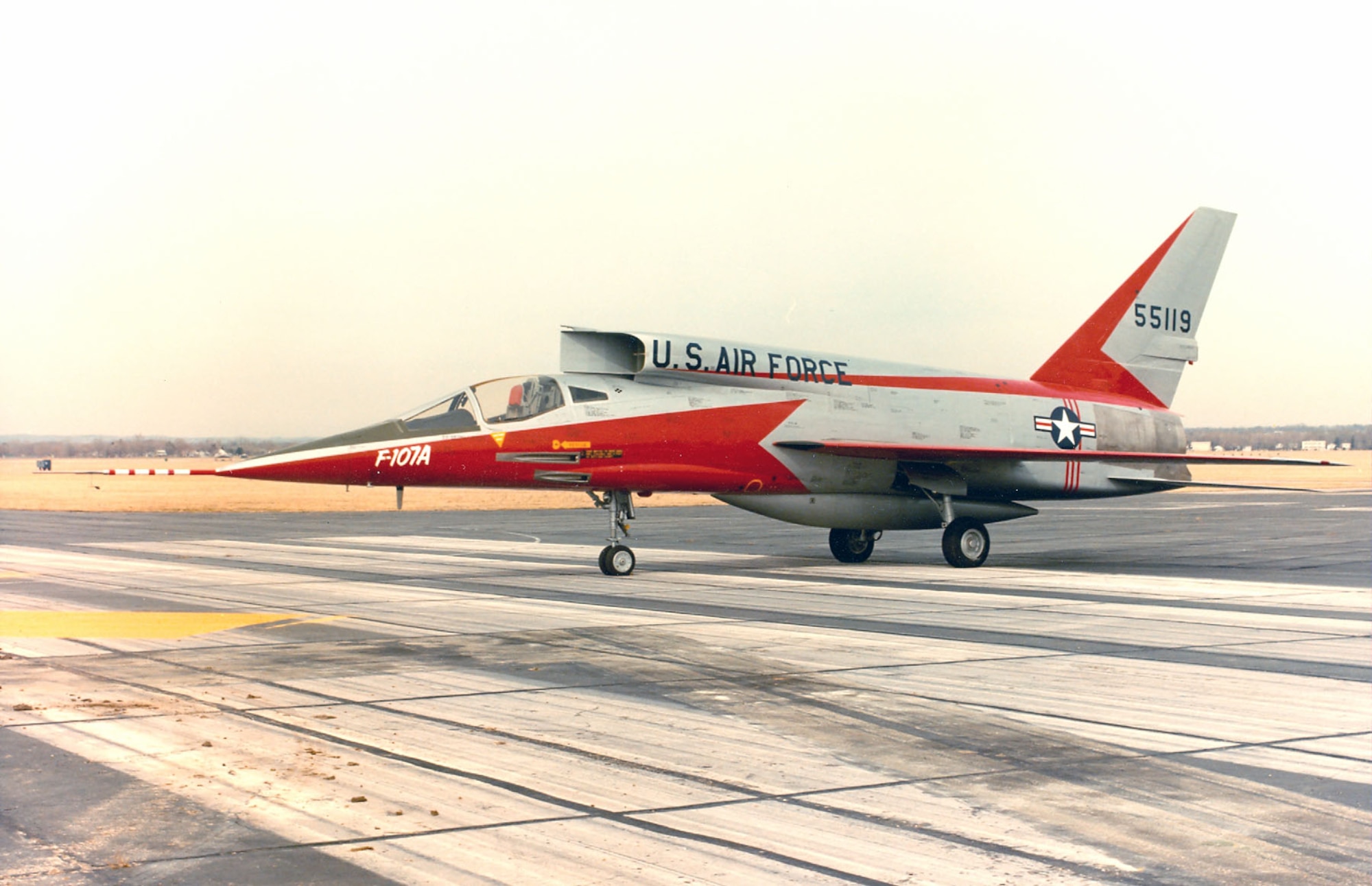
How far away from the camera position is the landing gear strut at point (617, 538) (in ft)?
59.7

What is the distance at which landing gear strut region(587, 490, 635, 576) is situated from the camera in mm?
18203

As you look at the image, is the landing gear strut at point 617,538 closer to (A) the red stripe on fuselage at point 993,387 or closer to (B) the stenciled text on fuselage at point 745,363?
(B) the stenciled text on fuselage at point 745,363

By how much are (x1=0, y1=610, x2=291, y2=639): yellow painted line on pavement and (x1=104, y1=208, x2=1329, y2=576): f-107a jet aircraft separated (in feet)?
10.1

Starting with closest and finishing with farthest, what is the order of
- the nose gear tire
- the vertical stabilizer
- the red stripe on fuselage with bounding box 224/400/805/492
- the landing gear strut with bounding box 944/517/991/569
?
the red stripe on fuselage with bounding box 224/400/805/492
the nose gear tire
the landing gear strut with bounding box 944/517/991/569
the vertical stabilizer

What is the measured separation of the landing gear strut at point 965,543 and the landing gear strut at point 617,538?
539cm

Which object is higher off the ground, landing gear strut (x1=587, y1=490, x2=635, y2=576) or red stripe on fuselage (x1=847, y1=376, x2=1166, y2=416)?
red stripe on fuselage (x1=847, y1=376, x2=1166, y2=416)

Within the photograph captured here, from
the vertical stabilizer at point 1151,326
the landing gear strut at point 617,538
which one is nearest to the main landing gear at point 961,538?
the vertical stabilizer at point 1151,326

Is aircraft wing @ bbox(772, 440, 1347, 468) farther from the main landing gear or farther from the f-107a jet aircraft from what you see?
the main landing gear

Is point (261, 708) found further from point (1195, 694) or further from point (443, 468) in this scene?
point (443, 468)

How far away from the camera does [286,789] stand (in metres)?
5.91

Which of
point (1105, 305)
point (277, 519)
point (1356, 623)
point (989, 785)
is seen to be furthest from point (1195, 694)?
point (277, 519)

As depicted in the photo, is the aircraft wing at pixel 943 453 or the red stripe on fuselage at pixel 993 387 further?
the red stripe on fuselage at pixel 993 387

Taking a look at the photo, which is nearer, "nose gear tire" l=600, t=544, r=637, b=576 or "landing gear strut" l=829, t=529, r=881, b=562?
"nose gear tire" l=600, t=544, r=637, b=576

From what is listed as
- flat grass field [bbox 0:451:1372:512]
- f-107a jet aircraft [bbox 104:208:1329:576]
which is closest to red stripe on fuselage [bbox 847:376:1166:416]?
f-107a jet aircraft [bbox 104:208:1329:576]
